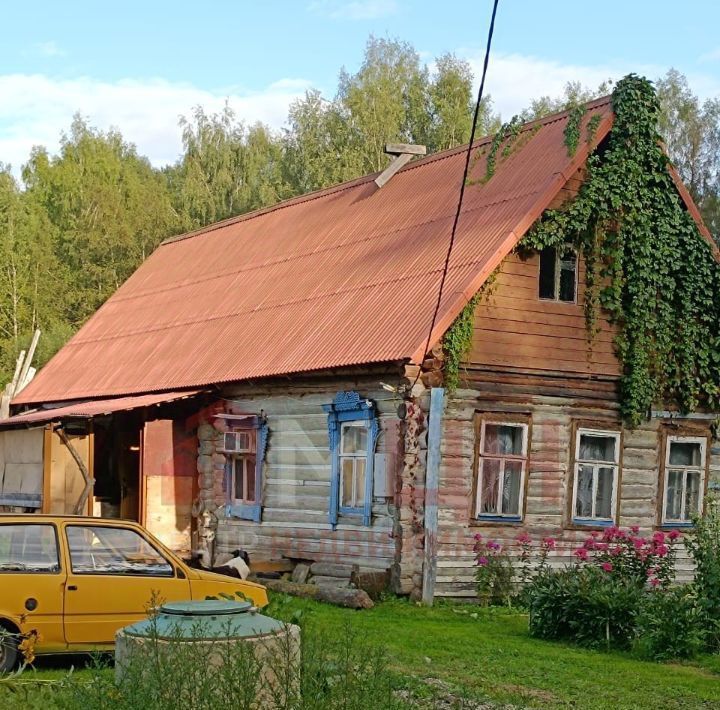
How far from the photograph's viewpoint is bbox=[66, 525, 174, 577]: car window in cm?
1173

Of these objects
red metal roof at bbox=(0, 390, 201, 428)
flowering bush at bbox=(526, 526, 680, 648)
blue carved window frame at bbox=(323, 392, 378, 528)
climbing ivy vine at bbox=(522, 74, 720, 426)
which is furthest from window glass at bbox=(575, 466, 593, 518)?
red metal roof at bbox=(0, 390, 201, 428)

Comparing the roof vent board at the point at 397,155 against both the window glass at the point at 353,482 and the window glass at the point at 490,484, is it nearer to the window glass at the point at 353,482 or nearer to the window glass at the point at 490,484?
the window glass at the point at 353,482

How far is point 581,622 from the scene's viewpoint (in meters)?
14.5

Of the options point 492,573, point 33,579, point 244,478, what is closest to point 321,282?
point 244,478

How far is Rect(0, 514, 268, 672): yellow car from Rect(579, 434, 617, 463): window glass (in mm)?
8528

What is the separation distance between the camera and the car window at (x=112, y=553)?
38.5 feet

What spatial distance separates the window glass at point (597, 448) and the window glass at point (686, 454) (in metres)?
1.38

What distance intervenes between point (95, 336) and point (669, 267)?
14.2 metres

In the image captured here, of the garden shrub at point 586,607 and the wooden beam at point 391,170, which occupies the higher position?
the wooden beam at point 391,170

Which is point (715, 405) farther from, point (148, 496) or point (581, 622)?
point (148, 496)

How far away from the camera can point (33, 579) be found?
11.2 meters

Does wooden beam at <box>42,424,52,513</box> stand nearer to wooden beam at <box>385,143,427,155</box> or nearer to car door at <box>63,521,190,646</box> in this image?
wooden beam at <box>385,143,427,155</box>

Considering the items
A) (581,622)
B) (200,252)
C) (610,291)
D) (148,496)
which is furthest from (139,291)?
(581,622)

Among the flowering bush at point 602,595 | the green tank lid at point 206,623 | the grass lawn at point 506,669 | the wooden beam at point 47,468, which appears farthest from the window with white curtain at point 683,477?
the green tank lid at point 206,623
